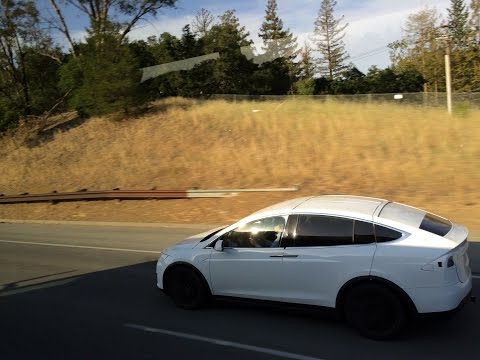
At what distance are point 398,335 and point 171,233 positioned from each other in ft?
31.3

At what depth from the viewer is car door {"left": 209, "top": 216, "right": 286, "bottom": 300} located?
6.44 meters

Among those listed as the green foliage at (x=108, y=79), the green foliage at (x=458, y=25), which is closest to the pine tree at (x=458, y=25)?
the green foliage at (x=458, y=25)

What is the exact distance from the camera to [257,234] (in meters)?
6.65

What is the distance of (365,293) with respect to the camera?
584 centimetres

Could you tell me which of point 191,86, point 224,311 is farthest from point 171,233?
point 191,86

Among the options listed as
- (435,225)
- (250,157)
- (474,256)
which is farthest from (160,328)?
(250,157)

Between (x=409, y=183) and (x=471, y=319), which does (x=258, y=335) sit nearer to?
(x=471, y=319)

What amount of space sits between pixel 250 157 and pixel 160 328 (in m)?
18.0

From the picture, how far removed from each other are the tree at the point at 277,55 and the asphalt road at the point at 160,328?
51.0 meters

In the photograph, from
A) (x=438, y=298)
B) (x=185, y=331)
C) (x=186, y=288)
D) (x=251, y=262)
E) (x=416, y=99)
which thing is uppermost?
(x=416, y=99)

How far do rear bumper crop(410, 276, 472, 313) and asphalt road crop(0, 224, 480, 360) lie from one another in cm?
23

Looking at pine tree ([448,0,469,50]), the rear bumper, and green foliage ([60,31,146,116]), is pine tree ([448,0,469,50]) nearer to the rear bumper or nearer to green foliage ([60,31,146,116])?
green foliage ([60,31,146,116])

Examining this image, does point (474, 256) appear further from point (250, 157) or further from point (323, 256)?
point (250, 157)

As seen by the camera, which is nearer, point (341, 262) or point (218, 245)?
point (341, 262)
